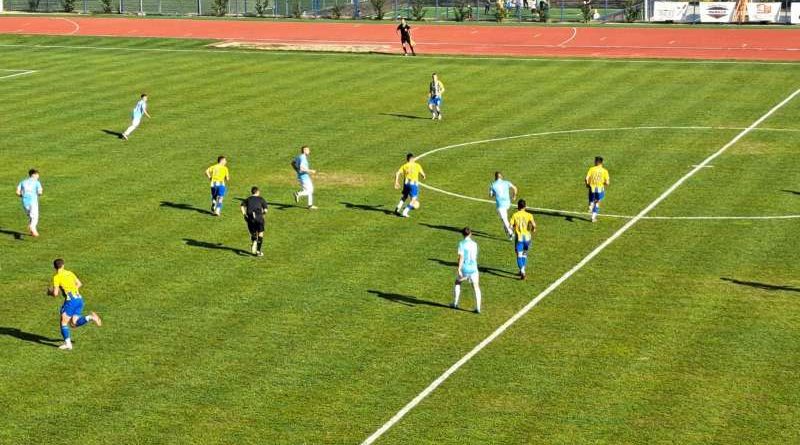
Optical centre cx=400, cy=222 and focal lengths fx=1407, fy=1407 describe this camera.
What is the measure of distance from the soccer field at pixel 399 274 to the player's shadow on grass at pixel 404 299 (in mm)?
193

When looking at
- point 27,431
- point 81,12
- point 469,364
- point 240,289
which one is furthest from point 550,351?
point 81,12

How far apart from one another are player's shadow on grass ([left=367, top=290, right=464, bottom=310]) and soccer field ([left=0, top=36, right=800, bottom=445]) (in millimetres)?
193

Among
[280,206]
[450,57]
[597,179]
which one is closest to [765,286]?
[597,179]

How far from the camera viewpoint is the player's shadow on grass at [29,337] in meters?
31.4

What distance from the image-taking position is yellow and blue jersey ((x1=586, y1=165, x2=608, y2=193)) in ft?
137

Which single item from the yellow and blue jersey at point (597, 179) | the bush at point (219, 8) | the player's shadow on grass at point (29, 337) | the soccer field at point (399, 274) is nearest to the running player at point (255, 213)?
the soccer field at point (399, 274)

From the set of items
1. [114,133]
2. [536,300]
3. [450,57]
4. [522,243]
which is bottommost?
[536,300]

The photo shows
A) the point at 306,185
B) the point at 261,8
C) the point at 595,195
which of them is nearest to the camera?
the point at 595,195

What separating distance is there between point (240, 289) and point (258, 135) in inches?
925

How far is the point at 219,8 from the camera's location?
4493 inches

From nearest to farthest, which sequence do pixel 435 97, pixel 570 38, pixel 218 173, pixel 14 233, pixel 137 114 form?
pixel 14 233 → pixel 218 173 → pixel 137 114 → pixel 435 97 → pixel 570 38

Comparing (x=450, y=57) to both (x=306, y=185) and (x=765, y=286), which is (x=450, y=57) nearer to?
(x=306, y=185)

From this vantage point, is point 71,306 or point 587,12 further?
point 587,12

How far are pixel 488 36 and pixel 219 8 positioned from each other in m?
29.2
